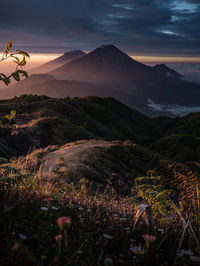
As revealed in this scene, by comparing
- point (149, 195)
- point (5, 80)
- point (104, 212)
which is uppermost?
point (5, 80)

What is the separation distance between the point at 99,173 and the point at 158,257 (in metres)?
9.82

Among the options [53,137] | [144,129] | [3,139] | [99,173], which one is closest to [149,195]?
[99,173]

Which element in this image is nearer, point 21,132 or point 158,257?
point 158,257

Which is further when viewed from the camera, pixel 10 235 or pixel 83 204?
pixel 83 204

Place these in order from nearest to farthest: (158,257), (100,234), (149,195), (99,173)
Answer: (158,257)
(100,234)
(149,195)
(99,173)

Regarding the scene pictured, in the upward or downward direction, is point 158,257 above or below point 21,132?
above

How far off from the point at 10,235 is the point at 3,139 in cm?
1841

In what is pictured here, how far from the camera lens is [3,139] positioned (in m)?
19.4

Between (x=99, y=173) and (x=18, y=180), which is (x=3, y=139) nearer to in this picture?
(x=99, y=173)

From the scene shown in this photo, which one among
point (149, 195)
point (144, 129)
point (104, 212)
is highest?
point (149, 195)

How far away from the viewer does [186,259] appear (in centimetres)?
228

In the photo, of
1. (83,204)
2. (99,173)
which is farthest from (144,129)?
(83,204)

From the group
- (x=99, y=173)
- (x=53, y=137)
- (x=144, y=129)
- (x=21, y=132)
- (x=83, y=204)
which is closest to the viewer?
(x=83, y=204)

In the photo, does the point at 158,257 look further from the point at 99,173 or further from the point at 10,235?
the point at 99,173
